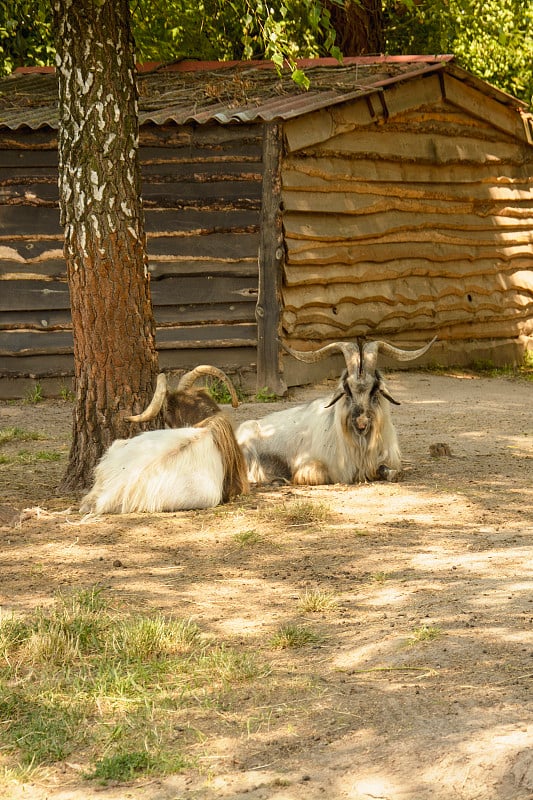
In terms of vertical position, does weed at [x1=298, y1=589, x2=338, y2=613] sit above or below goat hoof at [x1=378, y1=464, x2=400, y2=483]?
below

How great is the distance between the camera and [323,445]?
886 centimetres

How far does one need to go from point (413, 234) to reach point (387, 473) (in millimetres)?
6616

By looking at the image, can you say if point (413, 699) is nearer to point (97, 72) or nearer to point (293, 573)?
point (293, 573)

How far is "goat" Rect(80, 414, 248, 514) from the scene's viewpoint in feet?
24.7

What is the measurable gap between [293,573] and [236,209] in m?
7.50

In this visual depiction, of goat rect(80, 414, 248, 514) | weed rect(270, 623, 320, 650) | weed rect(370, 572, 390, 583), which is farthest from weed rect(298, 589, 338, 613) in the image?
goat rect(80, 414, 248, 514)

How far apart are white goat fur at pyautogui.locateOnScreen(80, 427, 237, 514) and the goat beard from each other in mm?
62

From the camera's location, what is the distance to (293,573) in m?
6.06

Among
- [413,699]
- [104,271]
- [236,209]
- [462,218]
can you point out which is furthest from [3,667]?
[462,218]

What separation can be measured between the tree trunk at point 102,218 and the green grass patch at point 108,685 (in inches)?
113

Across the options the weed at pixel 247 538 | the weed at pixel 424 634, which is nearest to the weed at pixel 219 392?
the weed at pixel 247 538

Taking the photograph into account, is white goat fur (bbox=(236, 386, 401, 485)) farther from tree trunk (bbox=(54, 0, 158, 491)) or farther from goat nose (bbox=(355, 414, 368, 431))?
tree trunk (bbox=(54, 0, 158, 491))

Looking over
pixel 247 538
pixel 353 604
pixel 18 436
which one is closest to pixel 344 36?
pixel 18 436

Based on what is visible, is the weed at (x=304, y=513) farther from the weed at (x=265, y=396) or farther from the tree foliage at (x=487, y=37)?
the tree foliage at (x=487, y=37)
